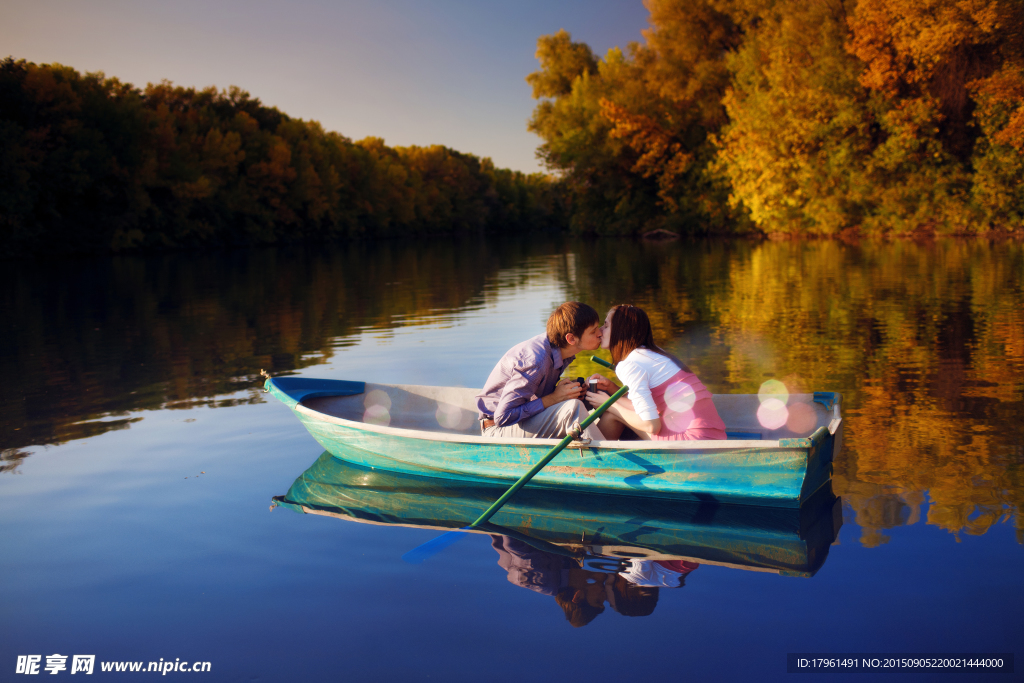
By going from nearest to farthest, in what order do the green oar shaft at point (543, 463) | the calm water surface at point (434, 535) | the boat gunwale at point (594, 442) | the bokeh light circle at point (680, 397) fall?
the calm water surface at point (434, 535) < the boat gunwale at point (594, 442) < the green oar shaft at point (543, 463) < the bokeh light circle at point (680, 397)

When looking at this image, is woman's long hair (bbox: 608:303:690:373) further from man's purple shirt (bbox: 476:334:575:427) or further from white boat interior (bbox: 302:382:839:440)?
white boat interior (bbox: 302:382:839:440)

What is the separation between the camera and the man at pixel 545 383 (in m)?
5.43

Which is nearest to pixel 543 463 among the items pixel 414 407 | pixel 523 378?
pixel 523 378

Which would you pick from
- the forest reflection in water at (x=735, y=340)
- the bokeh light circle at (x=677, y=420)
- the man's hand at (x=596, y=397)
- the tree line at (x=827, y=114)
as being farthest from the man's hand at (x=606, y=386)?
the tree line at (x=827, y=114)

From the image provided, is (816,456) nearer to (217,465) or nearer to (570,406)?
(570,406)

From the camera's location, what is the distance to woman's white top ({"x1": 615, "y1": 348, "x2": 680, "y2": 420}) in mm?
4914

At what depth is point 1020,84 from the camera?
25.2 m

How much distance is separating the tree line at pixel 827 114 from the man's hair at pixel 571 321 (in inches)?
994

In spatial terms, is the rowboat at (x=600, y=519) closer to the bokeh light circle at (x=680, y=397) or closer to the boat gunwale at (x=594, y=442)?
the boat gunwale at (x=594, y=442)

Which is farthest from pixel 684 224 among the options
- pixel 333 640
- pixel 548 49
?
pixel 333 640

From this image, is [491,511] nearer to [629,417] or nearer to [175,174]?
[629,417]

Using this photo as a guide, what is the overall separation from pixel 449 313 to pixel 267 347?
443 cm

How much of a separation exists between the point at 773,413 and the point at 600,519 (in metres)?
1.79

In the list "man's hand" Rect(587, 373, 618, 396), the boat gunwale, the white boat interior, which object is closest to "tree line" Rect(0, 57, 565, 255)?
the white boat interior
